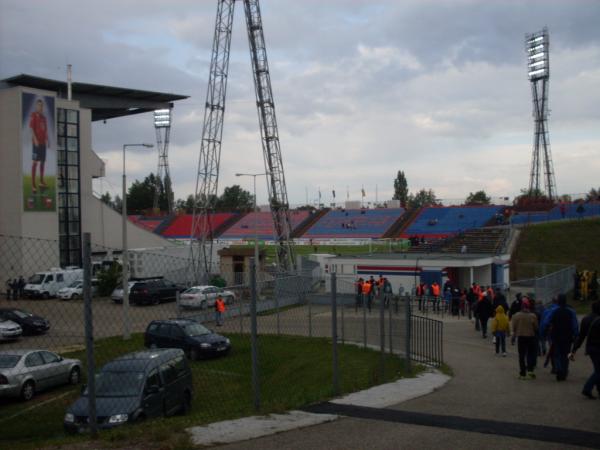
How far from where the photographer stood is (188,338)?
1719 centimetres

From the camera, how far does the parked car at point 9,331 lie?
1608cm

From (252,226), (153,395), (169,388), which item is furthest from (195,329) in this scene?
(252,226)

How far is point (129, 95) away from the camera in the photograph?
61500mm

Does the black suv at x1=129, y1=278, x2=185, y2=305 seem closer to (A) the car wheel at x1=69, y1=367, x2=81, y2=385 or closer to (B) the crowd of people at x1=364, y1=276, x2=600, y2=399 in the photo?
(A) the car wheel at x1=69, y1=367, x2=81, y2=385

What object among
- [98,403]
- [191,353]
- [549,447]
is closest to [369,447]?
[549,447]

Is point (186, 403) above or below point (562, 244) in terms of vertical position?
below

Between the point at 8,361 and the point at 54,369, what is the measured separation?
144cm

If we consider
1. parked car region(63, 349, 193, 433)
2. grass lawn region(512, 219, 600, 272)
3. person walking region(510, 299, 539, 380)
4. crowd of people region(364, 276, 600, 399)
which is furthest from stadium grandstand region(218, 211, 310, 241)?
parked car region(63, 349, 193, 433)

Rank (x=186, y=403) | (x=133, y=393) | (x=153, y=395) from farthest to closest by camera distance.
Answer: (x=186, y=403) → (x=153, y=395) → (x=133, y=393)

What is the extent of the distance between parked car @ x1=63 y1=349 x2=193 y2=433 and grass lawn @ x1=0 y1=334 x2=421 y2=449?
45cm

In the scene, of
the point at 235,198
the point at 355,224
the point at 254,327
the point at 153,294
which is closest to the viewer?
the point at 254,327

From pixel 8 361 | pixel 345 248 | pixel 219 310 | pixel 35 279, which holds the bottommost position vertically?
pixel 8 361

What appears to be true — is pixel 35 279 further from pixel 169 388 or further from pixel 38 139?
pixel 38 139

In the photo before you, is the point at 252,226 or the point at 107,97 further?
the point at 252,226
